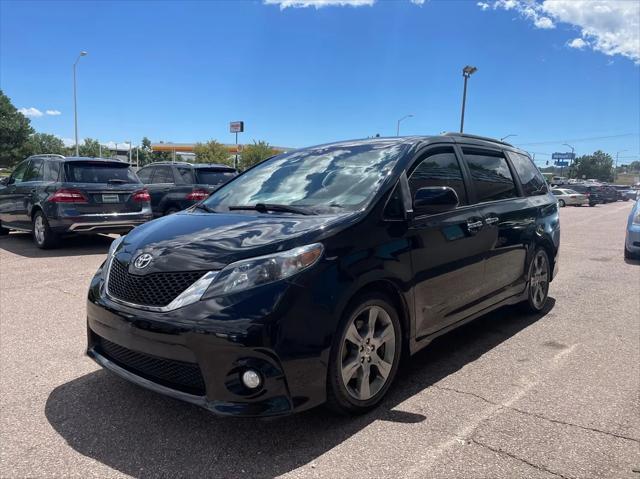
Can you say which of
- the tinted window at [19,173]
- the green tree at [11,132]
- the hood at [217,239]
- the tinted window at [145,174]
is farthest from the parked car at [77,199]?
the green tree at [11,132]

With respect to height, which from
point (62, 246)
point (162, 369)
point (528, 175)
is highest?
point (528, 175)

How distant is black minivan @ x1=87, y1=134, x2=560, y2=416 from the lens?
2.57 metres

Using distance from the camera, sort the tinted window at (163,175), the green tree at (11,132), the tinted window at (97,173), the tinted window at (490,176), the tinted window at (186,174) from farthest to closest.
→ the green tree at (11,132)
the tinted window at (163,175)
the tinted window at (186,174)
the tinted window at (97,173)
the tinted window at (490,176)

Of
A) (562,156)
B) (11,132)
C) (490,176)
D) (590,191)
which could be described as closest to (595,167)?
(562,156)

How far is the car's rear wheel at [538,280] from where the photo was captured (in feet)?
17.1

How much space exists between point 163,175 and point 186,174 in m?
0.74

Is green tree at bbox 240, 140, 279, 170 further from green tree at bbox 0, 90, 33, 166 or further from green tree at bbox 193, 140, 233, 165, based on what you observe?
green tree at bbox 0, 90, 33, 166

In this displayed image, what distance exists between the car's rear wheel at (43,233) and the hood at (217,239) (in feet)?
20.9

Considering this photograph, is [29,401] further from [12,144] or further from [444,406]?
[12,144]

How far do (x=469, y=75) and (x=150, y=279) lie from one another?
34.6 metres

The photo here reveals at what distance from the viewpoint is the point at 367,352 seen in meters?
3.06

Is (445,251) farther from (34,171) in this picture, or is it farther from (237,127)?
(237,127)

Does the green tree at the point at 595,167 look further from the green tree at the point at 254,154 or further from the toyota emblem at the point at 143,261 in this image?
the toyota emblem at the point at 143,261

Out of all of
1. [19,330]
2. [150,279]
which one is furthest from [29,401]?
[19,330]
